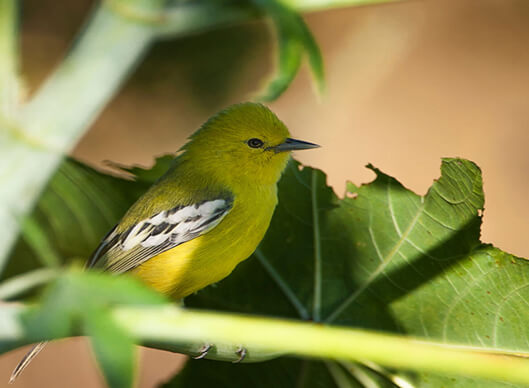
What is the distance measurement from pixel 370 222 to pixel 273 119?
54cm

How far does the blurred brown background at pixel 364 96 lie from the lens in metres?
4.52

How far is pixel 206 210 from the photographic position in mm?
1863

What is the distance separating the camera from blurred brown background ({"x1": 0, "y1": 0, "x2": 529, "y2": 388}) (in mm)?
4516

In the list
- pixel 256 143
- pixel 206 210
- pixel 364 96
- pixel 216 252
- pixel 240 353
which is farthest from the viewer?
pixel 364 96

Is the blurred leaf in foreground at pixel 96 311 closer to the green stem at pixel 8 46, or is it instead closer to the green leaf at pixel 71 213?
the green stem at pixel 8 46

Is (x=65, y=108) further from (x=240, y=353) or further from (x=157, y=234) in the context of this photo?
(x=157, y=234)

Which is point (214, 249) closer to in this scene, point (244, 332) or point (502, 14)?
point (244, 332)

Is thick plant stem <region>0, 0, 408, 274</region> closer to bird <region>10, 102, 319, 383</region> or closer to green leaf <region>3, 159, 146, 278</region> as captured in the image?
green leaf <region>3, 159, 146, 278</region>

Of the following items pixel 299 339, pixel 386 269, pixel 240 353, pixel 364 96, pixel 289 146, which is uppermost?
pixel 364 96

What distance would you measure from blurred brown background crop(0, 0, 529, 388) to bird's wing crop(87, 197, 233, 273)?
101 inches

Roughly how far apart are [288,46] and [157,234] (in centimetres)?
132

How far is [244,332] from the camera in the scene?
0.50 meters

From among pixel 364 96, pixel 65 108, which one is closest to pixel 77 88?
pixel 65 108

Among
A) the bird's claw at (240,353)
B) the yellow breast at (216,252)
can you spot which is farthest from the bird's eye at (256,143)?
the bird's claw at (240,353)
